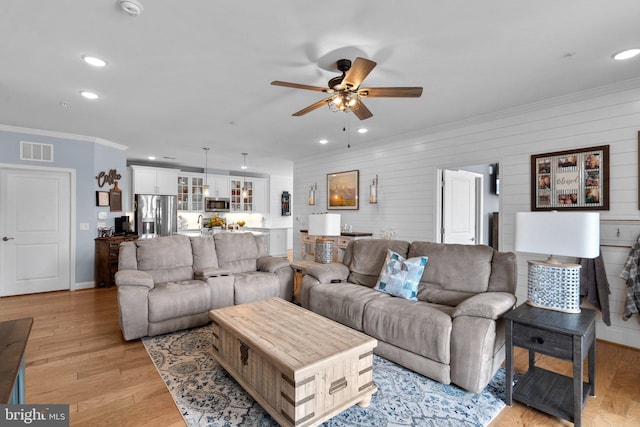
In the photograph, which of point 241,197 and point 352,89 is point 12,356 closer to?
point 352,89

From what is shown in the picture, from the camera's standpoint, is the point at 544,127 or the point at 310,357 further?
the point at 544,127

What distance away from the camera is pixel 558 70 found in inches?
113

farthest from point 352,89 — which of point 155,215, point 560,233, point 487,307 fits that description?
point 155,215

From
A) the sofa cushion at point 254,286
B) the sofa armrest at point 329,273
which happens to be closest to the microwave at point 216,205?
the sofa cushion at point 254,286

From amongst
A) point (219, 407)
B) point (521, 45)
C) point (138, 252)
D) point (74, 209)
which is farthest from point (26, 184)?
point (521, 45)

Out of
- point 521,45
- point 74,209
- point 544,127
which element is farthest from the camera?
point 74,209

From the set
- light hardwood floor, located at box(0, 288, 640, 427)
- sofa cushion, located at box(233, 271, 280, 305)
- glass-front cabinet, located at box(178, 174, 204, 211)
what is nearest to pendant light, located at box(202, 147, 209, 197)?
glass-front cabinet, located at box(178, 174, 204, 211)

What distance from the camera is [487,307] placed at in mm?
2242

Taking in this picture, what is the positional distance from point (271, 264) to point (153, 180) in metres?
4.97

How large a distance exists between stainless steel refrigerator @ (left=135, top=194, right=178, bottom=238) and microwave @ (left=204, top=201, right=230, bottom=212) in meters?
1.02

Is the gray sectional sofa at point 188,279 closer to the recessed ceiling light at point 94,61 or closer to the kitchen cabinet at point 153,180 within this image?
the recessed ceiling light at point 94,61

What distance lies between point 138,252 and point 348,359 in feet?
9.87

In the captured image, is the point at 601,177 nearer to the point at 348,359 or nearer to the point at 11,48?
the point at 348,359

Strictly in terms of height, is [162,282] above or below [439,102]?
below
